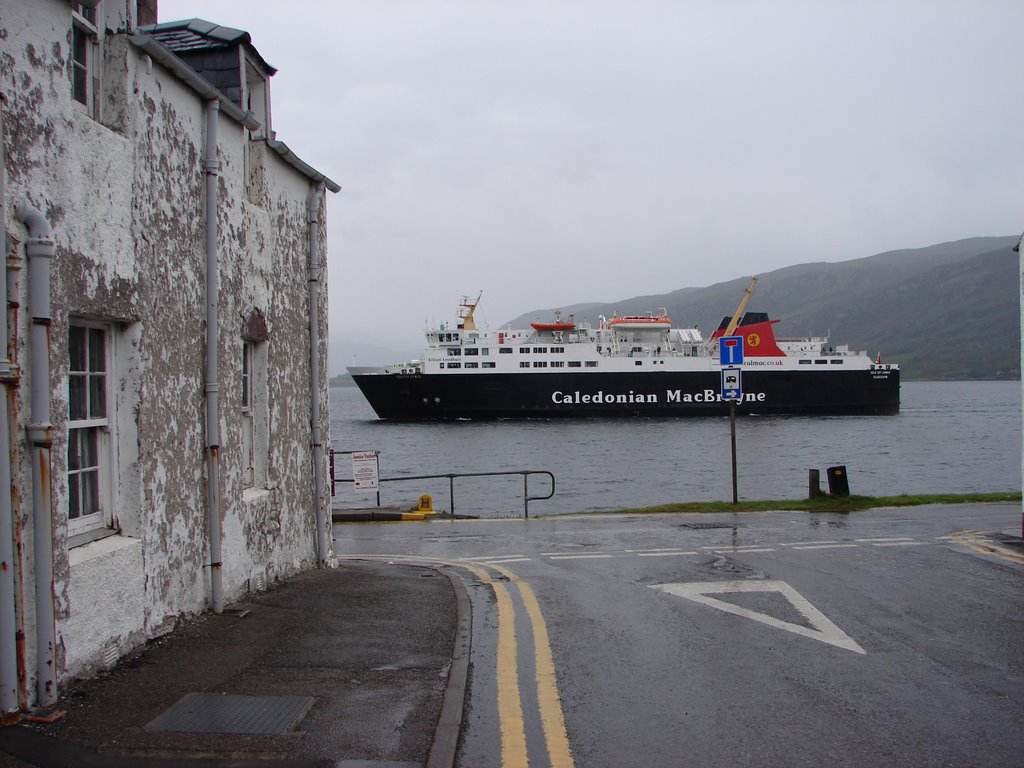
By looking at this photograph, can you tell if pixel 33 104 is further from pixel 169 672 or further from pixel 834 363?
pixel 834 363

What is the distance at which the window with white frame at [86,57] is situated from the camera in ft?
17.7

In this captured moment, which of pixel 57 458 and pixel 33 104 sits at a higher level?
pixel 33 104

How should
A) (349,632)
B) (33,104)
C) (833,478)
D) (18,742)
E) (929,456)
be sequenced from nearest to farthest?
(18,742) → (33,104) → (349,632) → (833,478) → (929,456)

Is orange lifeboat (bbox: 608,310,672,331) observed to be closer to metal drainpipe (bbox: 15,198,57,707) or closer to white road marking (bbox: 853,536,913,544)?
white road marking (bbox: 853,536,913,544)

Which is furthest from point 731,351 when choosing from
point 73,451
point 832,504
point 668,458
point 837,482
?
point 668,458

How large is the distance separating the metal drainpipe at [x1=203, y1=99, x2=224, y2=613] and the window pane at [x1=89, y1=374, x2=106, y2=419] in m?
1.14

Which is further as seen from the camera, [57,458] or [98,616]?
[98,616]

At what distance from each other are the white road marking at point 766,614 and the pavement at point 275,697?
7.74ft

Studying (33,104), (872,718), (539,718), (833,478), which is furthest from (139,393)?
(833,478)

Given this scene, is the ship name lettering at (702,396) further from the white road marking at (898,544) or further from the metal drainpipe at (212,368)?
the metal drainpipe at (212,368)

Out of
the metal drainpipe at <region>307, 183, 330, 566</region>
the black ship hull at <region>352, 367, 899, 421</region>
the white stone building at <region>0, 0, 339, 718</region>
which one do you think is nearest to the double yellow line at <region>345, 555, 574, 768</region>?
the metal drainpipe at <region>307, 183, 330, 566</region>

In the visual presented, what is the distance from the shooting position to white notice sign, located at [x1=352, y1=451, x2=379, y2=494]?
17.0 metres

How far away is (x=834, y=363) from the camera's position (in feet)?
252

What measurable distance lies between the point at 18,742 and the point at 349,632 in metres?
2.78
